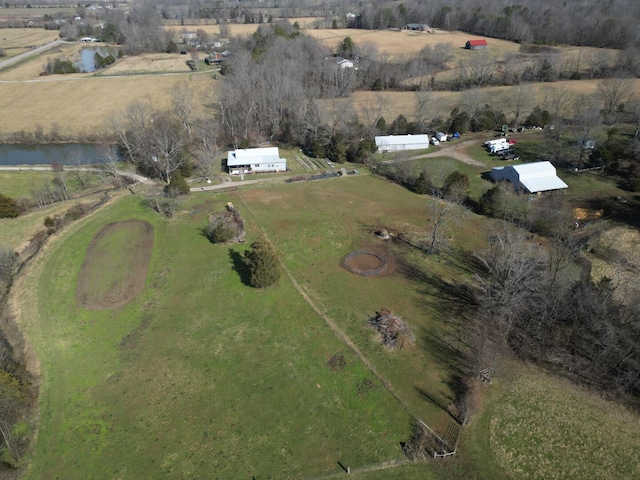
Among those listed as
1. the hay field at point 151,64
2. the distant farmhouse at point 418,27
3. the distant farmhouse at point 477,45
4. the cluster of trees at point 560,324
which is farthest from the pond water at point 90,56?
the cluster of trees at point 560,324

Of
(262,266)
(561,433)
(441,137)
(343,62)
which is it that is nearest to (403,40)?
(343,62)

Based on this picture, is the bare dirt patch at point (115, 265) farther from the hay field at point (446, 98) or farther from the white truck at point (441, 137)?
the white truck at point (441, 137)

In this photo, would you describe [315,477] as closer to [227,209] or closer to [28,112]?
[227,209]

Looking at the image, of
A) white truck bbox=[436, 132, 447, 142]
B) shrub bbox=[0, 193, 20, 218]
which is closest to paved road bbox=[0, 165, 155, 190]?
shrub bbox=[0, 193, 20, 218]

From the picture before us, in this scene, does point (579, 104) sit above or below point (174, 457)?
above

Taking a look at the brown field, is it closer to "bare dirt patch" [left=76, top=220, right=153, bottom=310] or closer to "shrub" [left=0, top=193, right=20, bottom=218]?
"shrub" [left=0, top=193, right=20, bottom=218]

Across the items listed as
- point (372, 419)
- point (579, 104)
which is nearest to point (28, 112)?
point (372, 419)
